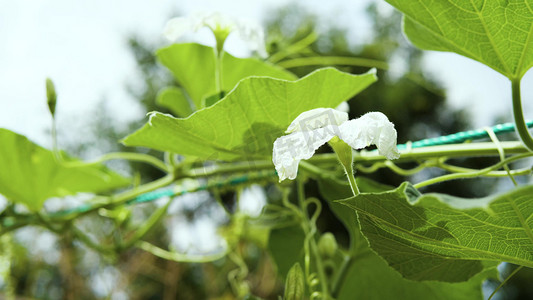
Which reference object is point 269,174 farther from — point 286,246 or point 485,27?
point 485,27

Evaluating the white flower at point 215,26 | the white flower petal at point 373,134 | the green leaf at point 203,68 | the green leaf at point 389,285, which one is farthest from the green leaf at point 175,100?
the white flower petal at point 373,134

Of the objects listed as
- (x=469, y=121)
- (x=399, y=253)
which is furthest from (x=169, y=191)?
(x=469, y=121)

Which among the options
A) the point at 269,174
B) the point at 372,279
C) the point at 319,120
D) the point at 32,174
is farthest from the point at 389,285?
the point at 32,174

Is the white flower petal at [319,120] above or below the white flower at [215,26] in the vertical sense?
below

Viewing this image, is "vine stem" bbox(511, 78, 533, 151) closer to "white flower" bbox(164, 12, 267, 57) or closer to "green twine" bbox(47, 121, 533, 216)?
"green twine" bbox(47, 121, 533, 216)

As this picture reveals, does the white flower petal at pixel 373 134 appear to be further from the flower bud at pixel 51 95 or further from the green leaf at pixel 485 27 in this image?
the flower bud at pixel 51 95

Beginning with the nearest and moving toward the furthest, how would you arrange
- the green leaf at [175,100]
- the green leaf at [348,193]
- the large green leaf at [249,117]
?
the large green leaf at [249,117], the green leaf at [348,193], the green leaf at [175,100]

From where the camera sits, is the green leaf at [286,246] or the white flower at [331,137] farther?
the green leaf at [286,246]

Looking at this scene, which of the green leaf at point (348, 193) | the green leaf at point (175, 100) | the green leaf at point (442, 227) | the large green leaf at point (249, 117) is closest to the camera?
the green leaf at point (442, 227)

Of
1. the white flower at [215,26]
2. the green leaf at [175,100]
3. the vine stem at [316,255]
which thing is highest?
the white flower at [215,26]
